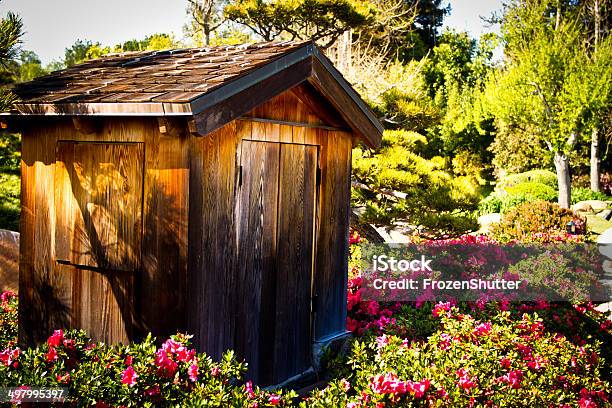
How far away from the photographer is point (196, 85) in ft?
17.0

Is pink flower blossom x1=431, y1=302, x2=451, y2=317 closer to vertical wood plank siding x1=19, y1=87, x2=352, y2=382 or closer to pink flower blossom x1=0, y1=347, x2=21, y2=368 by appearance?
vertical wood plank siding x1=19, y1=87, x2=352, y2=382

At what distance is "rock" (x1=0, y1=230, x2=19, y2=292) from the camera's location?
9.40 m

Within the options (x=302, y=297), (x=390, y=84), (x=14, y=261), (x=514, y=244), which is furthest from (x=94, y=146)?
(x=390, y=84)

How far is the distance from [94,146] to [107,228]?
2.21 feet

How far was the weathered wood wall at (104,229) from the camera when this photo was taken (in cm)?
530

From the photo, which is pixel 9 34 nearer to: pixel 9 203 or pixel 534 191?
pixel 9 203

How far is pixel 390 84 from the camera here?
17938 mm

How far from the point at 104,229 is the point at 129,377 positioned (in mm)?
1904

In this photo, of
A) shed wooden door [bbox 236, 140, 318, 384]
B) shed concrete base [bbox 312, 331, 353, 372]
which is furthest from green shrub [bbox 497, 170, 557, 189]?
shed wooden door [bbox 236, 140, 318, 384]

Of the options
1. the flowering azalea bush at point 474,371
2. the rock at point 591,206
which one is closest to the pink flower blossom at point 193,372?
the flowering azalea bush at point 474,371

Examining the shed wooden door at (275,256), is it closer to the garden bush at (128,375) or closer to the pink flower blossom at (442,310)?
the pink flower blossom at (442,310)

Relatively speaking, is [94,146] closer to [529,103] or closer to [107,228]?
[107,228]
